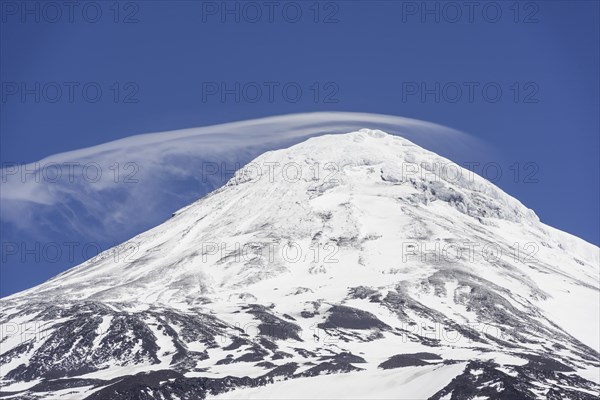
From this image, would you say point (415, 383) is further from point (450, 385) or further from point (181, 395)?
point (181, 395)

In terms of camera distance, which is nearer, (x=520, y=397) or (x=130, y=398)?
(x=520, y=397)

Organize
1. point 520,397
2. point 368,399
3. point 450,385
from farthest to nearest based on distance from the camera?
1. point 368,399
2. point 450,385
3. point 520,397

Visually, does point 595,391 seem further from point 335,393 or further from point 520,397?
point 335,393

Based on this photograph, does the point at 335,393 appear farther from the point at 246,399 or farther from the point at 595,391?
the point at 595,391

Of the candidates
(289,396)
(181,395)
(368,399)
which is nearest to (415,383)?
(368,399)

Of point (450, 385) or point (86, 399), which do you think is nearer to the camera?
point (450, 385)

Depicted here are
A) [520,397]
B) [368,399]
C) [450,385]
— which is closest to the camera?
[520,397]

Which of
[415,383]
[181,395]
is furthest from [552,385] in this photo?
[181,395]

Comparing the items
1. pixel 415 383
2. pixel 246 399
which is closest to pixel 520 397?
pixel 415 383
